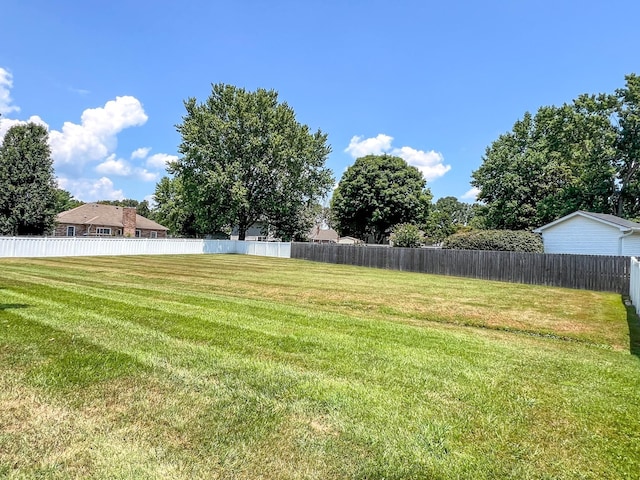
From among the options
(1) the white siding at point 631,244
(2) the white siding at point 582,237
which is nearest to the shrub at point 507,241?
(2) the white siding at point 582,237

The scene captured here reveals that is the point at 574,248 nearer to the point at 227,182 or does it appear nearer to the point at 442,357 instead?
the point at 442,357

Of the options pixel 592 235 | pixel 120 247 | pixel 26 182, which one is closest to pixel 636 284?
pixel 592 235

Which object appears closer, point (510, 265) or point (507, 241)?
point (510, 265)

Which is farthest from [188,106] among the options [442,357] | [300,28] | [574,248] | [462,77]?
[442,357]

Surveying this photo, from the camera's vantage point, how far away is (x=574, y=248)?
19859 millimetres

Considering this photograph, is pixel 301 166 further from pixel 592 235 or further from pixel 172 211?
pixel 592 235

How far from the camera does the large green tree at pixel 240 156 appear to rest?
100.0 feet

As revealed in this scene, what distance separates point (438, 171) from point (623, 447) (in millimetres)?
48146

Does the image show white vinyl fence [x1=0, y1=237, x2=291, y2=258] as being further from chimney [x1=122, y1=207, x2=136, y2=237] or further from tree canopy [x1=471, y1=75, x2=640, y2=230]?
tree canopy [x1=471, y1=75, x2=640, y2=230]

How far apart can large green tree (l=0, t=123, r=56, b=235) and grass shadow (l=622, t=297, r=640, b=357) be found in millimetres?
36617

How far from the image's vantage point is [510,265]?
16.4 meters

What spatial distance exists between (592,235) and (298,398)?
21.5 m

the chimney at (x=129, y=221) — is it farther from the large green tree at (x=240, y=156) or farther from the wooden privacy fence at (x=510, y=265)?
the wooden privacy fence at (x=510, y=265)

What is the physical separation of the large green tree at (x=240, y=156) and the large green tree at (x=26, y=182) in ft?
32.5
